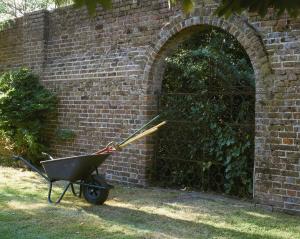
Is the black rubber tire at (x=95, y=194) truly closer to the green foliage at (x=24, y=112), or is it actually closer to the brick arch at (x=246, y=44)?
the brick arch at (x=246, y=44)

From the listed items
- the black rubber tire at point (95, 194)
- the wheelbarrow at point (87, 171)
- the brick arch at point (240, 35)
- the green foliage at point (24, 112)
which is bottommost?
the black rubber tire at point (95, 194)

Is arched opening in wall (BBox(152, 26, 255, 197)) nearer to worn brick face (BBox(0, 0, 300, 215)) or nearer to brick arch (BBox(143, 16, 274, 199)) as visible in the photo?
brick arch (BBox(143, 16, 274, 199))

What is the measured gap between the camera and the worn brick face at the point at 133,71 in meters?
5.19

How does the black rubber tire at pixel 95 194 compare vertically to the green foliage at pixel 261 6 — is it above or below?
below

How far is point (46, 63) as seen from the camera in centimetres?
852

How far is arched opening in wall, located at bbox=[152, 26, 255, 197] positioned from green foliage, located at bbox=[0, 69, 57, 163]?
2535mm

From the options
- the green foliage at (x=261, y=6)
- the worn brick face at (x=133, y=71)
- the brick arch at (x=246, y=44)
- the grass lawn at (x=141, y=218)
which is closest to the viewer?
the green foliage at (x=261, y=6)

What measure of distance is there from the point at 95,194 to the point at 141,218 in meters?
0.91

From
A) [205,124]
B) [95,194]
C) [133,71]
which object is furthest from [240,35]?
[95,194]

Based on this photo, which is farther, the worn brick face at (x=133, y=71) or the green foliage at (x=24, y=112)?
the green foliage at (x=24, y=112)

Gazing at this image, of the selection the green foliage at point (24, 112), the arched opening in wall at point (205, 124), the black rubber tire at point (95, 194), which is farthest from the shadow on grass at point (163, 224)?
the green foliage at point (24, 112)

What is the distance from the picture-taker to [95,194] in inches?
216

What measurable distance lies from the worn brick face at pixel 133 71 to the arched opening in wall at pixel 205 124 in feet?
0.89

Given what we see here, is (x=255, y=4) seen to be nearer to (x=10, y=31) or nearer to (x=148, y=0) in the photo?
(x=148, y=0)
